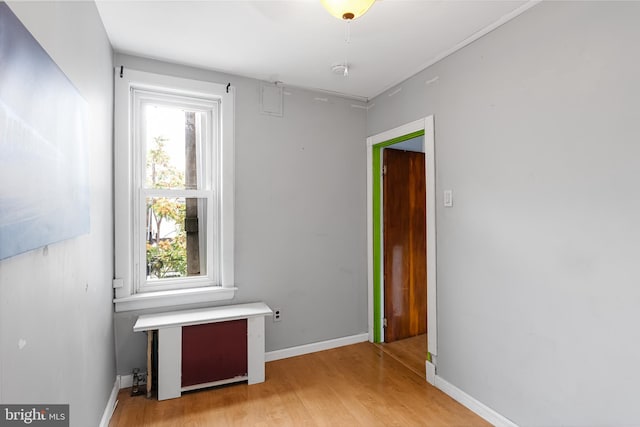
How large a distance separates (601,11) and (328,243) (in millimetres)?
2480

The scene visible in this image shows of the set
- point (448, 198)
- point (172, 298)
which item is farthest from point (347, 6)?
point (172, 298)

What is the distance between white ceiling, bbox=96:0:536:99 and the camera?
193 cm

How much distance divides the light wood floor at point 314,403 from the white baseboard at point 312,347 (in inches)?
6.2

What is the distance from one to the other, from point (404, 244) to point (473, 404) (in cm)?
165

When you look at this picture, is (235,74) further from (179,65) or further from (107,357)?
(107,357)

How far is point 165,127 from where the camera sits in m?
2.75

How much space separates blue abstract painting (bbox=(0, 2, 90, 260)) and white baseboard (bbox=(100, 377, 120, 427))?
1.31 metres

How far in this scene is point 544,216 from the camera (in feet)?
→ 5.98

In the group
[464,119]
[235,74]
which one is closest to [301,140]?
[235,74]

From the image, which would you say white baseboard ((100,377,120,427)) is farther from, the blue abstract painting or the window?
the blue abstract painting

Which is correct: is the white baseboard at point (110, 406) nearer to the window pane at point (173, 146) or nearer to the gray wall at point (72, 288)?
the gray wall at point (72, 288)

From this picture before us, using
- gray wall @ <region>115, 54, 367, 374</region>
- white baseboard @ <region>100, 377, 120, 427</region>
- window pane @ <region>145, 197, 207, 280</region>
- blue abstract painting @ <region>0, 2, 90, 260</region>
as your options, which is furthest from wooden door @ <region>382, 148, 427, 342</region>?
blue abstract painting @ <region>0, 2, 90, 260</region>

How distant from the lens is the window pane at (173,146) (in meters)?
2.71

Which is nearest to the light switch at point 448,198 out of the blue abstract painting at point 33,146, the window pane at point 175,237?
the window pane at point 175,237
